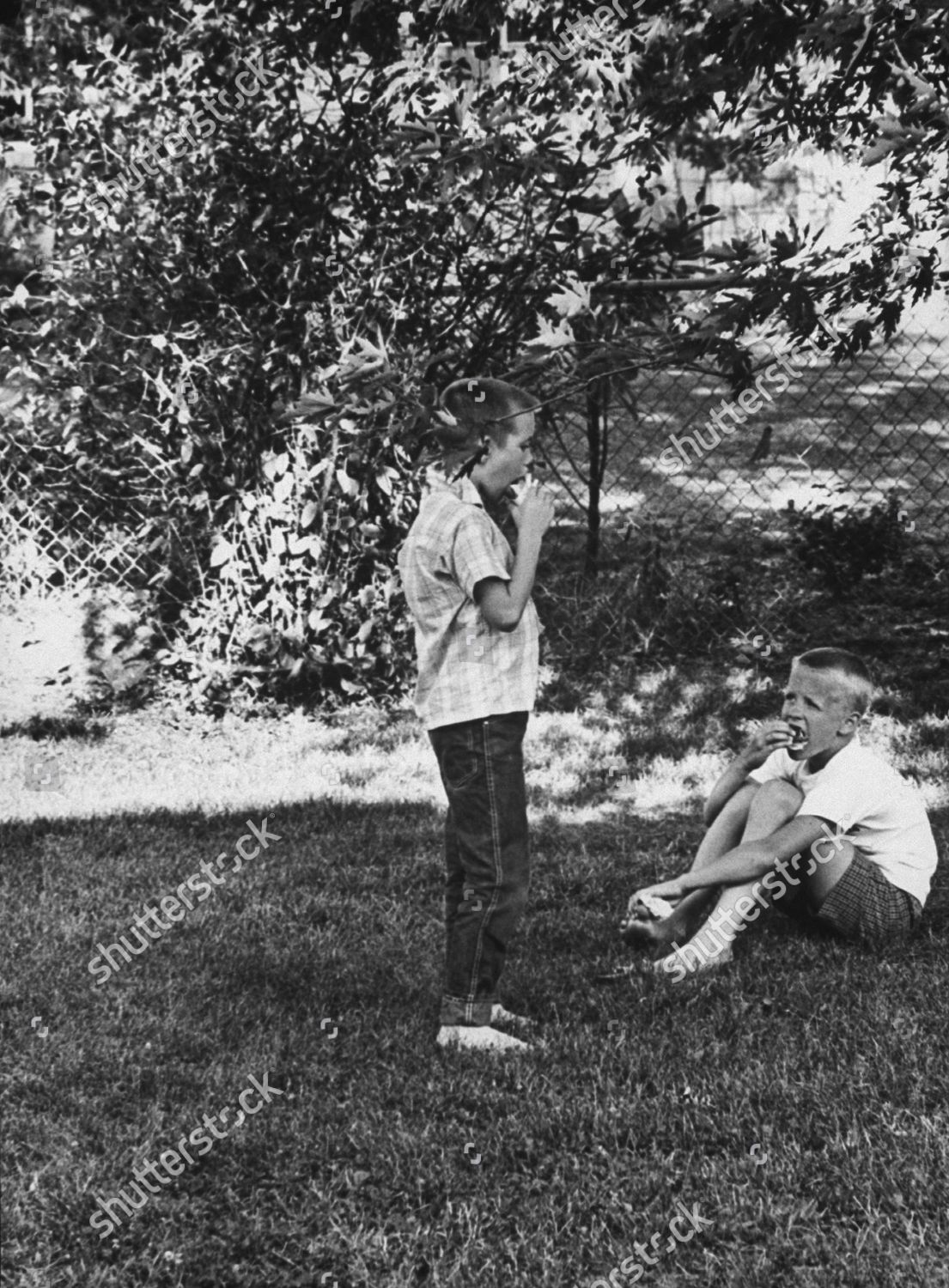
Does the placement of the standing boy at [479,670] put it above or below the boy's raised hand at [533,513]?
below

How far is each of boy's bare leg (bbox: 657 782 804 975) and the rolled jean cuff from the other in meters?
0.70

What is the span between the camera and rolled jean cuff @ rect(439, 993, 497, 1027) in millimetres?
3688

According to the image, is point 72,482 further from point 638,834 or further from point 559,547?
point 638,834

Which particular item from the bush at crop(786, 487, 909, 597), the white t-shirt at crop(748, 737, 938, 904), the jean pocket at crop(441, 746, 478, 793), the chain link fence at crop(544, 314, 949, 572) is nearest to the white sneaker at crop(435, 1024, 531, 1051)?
the jean pocket at crop(441, 746, 478, 793)

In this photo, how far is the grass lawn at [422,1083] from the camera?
2824 millimetres

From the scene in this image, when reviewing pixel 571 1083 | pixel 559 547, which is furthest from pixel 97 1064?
pixel 559 547

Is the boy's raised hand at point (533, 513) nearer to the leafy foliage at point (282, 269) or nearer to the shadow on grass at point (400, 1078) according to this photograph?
the shadow on grass at point (400, 1078)

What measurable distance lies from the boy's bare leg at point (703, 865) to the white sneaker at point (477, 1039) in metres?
0.82

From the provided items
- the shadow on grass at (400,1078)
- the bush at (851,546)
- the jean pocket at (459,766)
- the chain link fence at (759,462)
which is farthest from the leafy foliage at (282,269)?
the jean pocket at (459,766)

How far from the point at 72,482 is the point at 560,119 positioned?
121 inches

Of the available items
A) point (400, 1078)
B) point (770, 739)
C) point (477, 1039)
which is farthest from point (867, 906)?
point (400, 1078)

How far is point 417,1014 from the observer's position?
395 cm

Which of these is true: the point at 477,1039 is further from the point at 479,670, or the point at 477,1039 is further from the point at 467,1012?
the point at 479,670

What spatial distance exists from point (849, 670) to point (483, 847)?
135 cm
